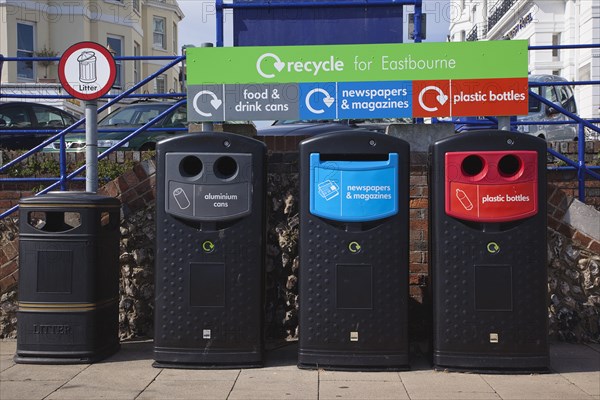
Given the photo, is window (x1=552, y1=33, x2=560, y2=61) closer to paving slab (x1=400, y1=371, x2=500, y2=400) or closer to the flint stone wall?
the flint stone wall

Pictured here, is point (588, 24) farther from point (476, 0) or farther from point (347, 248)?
point (347, 248)

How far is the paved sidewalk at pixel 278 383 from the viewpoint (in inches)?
192

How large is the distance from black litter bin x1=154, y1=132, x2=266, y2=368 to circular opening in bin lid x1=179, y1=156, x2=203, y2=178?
1cm

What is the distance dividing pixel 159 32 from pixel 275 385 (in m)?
38.9

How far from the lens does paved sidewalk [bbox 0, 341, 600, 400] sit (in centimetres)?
487

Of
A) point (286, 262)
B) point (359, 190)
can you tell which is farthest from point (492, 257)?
point (286, 262)

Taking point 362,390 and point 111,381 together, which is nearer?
point 362,390

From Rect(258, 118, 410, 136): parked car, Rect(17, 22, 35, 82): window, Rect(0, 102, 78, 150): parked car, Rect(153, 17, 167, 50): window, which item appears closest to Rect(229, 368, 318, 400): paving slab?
Rect(258, 118, 410, 136): parked car

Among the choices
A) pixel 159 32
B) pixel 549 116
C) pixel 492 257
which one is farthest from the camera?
pixel 159 32

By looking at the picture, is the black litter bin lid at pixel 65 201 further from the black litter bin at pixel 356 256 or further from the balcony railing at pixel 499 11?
the balcony railing at pixel 499 11

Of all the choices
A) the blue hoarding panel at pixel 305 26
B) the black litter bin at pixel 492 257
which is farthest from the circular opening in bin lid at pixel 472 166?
the blue hoarding panel at pixel 305 26

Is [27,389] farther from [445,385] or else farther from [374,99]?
[374,99]

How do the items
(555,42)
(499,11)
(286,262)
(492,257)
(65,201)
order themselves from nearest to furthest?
1. (492,257)
2. (65,201)
3. (286,262)
4. (555,42)
5. (499,11)

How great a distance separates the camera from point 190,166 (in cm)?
563
